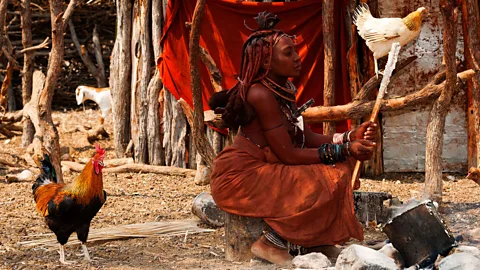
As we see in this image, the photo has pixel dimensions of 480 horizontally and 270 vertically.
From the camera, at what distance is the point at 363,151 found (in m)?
4.59

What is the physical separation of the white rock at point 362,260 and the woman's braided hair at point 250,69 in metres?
1.09

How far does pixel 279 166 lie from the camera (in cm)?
478

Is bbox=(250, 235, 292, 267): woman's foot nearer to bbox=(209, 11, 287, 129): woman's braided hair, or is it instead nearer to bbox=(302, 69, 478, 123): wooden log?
bbox=(209, 11, 287, 129): woman's braided hair

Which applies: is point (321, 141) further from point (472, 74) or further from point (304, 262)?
point (472, 74)

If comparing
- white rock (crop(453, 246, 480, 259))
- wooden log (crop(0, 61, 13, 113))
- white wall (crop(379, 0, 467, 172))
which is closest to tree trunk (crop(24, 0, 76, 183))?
wooden log (crop(0, 61, 13, 113))

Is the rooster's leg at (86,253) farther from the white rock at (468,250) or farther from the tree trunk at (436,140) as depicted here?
the tree trunk at (436,140)

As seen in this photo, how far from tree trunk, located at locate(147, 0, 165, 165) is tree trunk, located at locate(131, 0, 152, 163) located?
0.07 meters

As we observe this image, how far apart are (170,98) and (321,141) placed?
386cm

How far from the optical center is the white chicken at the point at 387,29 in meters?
6.44

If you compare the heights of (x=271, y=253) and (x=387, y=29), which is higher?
(x=387, y=29)

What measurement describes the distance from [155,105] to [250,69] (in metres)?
4.18

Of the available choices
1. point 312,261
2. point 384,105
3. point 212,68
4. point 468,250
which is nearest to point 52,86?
point 212,68

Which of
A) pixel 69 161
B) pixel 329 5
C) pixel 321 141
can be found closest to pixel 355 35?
pixel 329 5

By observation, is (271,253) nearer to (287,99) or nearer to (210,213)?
(287,99)
